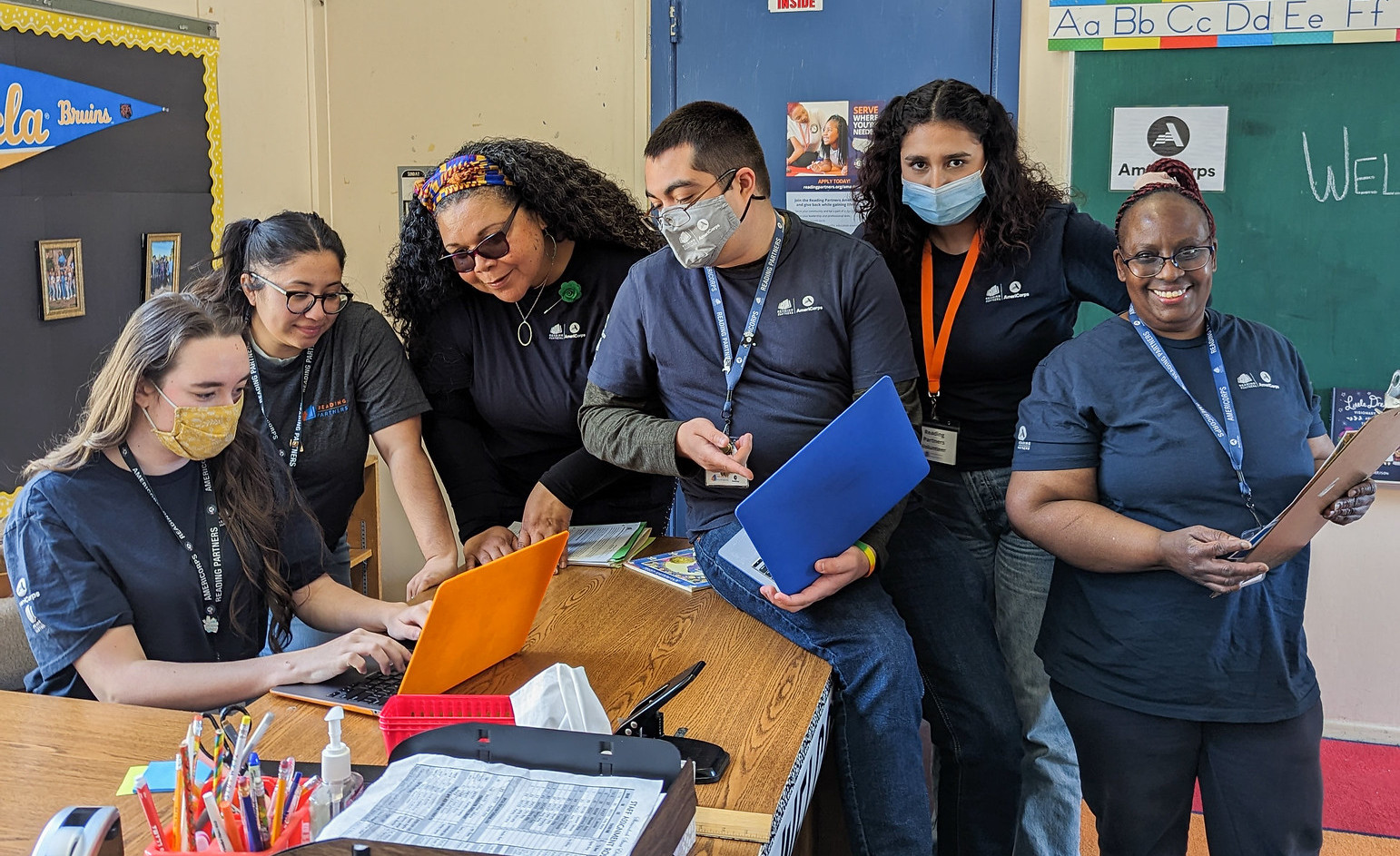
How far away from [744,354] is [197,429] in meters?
0.92

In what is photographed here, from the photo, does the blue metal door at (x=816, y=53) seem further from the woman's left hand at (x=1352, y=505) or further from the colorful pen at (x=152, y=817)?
the colorful pen at (x=152, y=817)

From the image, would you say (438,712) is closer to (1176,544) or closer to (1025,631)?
(1176,544)

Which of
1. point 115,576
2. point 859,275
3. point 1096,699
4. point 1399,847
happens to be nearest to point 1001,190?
point 859,275

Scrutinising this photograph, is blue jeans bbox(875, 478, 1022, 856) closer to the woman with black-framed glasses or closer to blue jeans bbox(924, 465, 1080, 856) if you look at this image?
blue jeans bbox(924, 465, 1080, 856)

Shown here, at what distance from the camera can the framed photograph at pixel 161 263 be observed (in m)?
3.40

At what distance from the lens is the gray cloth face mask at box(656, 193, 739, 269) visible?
6.59ft

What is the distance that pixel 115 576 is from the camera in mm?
1810

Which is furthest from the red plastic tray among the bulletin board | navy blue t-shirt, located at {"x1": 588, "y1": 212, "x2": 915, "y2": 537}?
the bulletin board

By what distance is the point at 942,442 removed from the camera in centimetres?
227

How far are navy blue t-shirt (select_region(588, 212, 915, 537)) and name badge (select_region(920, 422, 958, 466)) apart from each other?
0.28 metres

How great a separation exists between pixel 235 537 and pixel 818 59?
2531mm

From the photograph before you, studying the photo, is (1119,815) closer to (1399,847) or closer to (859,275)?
(859,275)

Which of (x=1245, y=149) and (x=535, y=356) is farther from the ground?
(x=1245, y=149)

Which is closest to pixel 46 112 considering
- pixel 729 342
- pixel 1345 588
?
pixel 729 342
